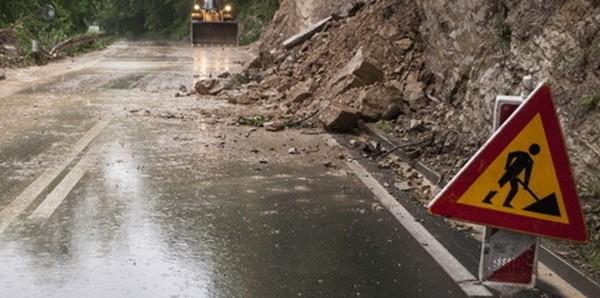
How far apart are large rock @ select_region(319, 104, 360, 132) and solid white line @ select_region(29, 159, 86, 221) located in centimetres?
386

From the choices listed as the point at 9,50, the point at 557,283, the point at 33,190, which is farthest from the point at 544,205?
the point at 9,50

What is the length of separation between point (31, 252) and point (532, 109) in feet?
12.3

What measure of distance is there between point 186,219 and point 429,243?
2.14 metres

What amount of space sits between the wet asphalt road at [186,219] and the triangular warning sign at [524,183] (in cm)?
108

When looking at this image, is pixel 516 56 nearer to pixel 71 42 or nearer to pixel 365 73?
pixel 365 73

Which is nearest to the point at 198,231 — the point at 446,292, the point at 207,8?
the point at 446,292

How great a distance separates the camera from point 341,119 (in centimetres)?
1087

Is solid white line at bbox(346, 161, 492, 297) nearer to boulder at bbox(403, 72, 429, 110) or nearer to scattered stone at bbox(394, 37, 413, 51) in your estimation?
boulder at bbox(403, 72, 429, 110)

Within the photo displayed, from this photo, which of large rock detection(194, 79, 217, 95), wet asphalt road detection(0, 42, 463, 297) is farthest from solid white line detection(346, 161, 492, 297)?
large rock detection(194, 79, 217, 95)

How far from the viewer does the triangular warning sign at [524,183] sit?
3.67m

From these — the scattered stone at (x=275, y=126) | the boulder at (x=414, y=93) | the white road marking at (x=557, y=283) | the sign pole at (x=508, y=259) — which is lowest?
the scattered stone at (x=275, y=126)

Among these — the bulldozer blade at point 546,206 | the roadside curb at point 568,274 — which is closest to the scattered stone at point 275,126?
the roadside curb at point 568,274

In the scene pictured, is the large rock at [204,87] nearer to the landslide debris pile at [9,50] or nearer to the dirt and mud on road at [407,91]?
the dirt and mud on road at [407,91]

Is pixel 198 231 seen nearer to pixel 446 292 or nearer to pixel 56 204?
pixel 56 204
